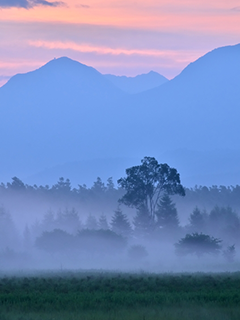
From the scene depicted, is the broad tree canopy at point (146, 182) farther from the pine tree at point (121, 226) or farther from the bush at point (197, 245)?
the bush at point (197, 245)

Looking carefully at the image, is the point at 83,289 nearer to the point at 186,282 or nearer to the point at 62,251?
the point at 186,282

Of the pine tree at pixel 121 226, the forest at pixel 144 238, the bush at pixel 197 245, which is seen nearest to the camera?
the bush at pixel 197 245

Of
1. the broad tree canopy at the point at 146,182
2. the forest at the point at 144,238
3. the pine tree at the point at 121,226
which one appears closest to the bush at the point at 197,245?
the forest at the point at 144,238

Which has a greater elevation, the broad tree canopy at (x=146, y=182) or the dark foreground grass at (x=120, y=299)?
the broad tree canopy at (x=146, y=182)

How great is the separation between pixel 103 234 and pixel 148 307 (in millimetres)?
75480

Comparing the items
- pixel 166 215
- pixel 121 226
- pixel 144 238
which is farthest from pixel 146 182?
pixel 121 226

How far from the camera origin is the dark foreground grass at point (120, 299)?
18.8 metres

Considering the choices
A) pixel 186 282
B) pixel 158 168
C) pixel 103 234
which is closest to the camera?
pixel 186 282

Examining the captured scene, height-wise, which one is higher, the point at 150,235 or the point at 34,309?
the point at 150,235

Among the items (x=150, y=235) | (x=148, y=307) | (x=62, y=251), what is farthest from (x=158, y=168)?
(x=148, y=307)

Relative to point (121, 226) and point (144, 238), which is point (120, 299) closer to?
point (144, 238)

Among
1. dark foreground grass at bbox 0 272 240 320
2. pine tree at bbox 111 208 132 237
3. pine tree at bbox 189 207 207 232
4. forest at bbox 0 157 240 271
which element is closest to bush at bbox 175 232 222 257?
forest at bbox 0 157 240 271

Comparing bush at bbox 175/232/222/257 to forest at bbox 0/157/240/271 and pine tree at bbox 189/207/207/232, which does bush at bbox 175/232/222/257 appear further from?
pine tree at bbox 189/207/207/232

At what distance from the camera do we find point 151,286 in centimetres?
2620
